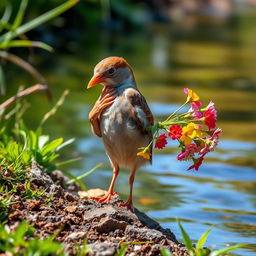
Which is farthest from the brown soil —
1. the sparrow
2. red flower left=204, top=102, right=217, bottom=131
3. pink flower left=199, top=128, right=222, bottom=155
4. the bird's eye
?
the bird's eye

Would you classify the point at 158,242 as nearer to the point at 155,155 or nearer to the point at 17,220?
the point at 17,220

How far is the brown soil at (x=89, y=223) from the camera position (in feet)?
13.6

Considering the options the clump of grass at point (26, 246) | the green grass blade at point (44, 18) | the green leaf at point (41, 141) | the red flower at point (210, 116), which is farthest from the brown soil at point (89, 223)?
the green grass blade at point (44, 18)

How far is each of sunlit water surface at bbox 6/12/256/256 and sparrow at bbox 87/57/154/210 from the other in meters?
0.87

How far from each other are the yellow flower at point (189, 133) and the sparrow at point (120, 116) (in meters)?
0.43

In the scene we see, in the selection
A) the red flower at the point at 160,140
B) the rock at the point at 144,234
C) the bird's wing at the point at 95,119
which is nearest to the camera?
the rock at the point at 144,234

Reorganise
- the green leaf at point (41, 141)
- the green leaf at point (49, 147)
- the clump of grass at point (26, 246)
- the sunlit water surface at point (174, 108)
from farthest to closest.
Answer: the sunlit water surface at point (174, 108)
the green leaf at point (41, 141)
the green leaf at point (49, 147)
the clump of grass at point (26, 246)

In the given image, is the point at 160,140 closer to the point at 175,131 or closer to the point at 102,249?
the point at 175,131

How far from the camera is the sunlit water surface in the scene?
630cm

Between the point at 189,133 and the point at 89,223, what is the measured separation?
757 millimetres

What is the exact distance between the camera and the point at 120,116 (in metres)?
4.86

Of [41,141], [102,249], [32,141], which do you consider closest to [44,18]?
[41,141]

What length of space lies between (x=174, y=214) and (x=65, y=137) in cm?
276

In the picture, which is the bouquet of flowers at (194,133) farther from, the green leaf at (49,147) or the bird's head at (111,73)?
the green leaf at (49,147)
